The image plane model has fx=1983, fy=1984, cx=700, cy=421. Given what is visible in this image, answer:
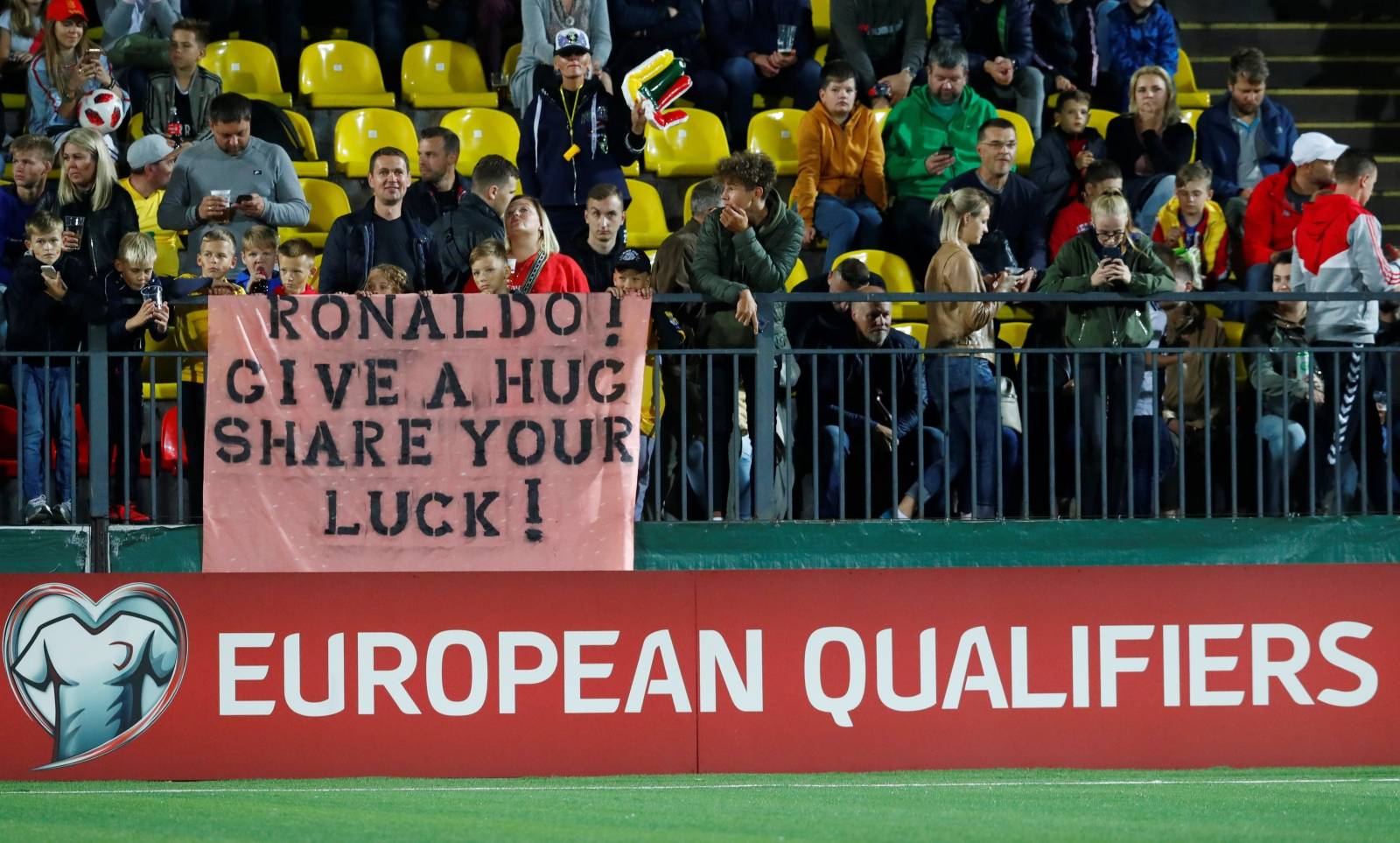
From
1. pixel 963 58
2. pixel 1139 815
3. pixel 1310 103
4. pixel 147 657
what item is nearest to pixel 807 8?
pixel 963 58

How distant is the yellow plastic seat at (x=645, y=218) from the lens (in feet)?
39.0

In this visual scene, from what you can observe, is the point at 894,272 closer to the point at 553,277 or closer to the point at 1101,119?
the point at 553,277

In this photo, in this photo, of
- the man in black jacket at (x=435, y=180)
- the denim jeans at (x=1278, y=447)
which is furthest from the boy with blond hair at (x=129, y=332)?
the denim jeans at (x=1278, y=447)

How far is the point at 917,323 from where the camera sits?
11.0m

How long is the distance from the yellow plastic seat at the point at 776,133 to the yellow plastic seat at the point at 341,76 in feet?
8.32

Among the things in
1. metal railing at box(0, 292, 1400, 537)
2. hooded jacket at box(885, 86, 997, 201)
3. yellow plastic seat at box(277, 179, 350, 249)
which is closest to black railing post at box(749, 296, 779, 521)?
metal railing at box(0, 292, 1400, 537)

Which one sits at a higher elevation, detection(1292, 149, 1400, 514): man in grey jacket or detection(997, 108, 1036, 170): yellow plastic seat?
detection(997, 108, 1036, 170): yellow plastic seat

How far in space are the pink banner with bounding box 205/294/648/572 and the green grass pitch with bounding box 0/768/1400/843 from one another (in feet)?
3.44

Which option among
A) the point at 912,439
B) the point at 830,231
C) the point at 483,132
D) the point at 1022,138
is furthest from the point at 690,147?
the point at 912,439

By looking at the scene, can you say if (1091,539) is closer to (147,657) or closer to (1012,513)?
(1012,513)

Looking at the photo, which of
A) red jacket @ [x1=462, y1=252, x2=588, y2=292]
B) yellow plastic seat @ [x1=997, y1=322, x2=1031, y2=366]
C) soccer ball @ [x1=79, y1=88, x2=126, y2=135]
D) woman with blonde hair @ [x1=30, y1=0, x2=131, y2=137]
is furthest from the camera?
woman with blonde hair @ [x1=30, y1=0, x2=131, y2=137]

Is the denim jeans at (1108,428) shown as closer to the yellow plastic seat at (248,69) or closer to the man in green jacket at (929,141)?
the man in green jacket at (929,141)

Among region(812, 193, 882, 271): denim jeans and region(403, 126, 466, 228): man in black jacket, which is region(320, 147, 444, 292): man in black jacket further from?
region(812, 193, 882, 271): denim jeans

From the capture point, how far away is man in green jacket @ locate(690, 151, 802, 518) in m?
8.94
